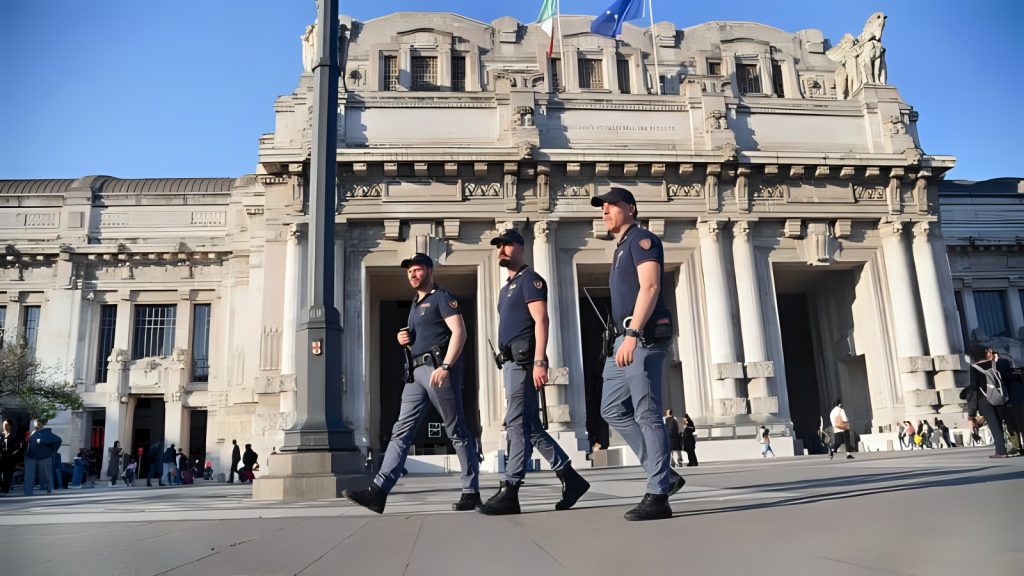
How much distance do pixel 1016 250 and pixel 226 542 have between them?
126 ft

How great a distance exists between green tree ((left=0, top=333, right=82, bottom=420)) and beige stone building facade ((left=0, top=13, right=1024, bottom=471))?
871mm

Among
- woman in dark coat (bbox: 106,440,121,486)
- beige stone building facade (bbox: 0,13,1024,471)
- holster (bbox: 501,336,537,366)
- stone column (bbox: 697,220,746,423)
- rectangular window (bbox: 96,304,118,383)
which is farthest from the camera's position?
rectangular window (bbox: 96,304,118,383)

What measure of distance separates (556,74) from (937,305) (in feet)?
53.2

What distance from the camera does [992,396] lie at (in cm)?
1130

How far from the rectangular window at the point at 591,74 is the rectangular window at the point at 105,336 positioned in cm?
2185

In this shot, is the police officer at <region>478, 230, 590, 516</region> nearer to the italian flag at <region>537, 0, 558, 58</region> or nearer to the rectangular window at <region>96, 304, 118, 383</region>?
the italian flag at <region>537, 0, 558, 58</region>

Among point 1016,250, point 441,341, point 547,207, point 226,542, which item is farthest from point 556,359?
point 1016,250

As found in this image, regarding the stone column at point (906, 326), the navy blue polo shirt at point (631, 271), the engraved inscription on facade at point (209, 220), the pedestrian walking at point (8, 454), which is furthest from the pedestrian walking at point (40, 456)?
the stone column at point (906, 326)

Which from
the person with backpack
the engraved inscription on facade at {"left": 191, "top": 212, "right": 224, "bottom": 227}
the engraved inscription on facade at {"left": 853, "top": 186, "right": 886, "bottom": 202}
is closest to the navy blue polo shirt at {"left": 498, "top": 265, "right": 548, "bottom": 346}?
the person with backpack

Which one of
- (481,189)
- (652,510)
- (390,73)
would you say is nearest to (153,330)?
(390,73)

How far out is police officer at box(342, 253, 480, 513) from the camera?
19.5 ft

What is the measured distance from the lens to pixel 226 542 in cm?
432

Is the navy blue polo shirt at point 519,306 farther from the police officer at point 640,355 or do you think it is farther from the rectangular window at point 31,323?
the rectangular window at point 31,323

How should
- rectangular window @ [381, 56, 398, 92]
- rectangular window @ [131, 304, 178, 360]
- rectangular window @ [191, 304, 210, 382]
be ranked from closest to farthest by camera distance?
1. rectangular window @ [381, 56, 398, 92]
2. rectangular window @ [191, 304, 210, 382]
3. rectangular window @ [131, 304, 178, 360]
